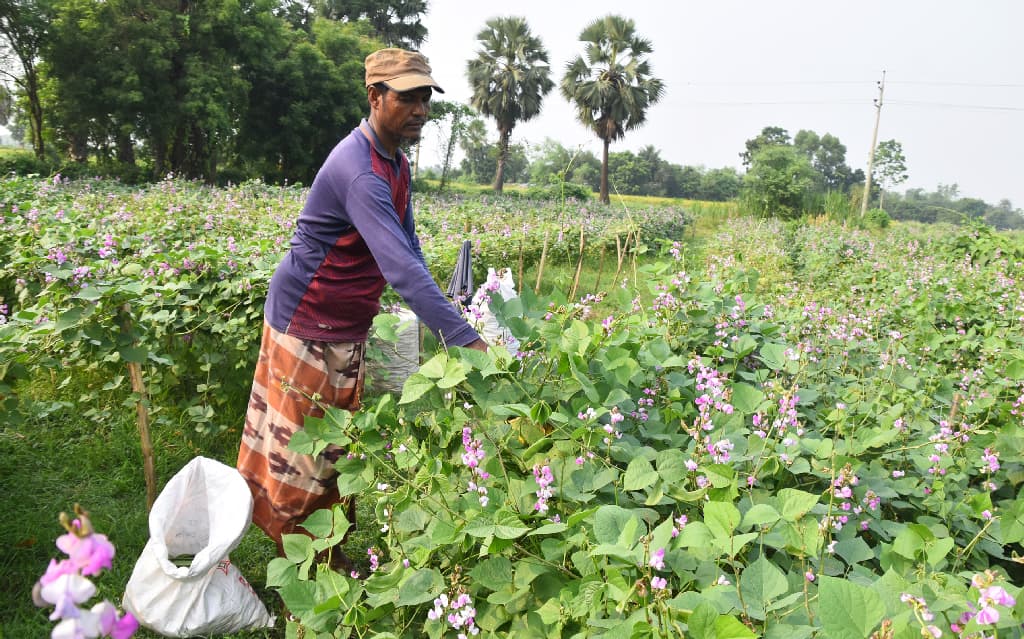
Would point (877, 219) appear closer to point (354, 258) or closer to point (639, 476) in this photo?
point (354, 258)

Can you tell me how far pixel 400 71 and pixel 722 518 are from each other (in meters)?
1.43

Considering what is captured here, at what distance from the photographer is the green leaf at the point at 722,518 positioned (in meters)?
1.01

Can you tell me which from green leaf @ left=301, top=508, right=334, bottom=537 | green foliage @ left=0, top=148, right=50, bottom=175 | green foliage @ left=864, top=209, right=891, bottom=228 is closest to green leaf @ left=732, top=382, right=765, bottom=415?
green leaf @ left=301, top=508, right=334, bottom=537

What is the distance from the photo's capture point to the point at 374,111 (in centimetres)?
190

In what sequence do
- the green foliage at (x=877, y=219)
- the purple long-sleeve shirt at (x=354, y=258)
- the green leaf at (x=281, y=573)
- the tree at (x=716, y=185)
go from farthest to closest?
the tree at (x=716, y=185) < the green foliage at (x=877, y=219) < the purple long-sleeve shirt at (x=354, y=258) < the green leaf at (x=281, y=573)

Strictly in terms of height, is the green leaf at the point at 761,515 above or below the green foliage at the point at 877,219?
below

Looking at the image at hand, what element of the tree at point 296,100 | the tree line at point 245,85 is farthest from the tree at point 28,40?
the tree at point 296,100

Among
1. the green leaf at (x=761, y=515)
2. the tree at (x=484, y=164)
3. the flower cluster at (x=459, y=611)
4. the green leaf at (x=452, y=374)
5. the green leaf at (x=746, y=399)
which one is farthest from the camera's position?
the tree at (x=484, y=164)

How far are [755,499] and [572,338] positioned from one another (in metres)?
0.54

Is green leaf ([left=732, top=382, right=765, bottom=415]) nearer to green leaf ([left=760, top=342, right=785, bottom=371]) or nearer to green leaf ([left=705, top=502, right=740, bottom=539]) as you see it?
green leaf ([left=760, top=342, right=785, bottom=371])

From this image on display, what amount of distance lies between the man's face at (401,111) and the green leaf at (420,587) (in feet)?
4.01

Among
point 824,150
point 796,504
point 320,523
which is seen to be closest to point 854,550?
point 796,504

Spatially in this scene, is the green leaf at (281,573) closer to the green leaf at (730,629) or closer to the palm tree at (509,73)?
the green leaf at (730,629)

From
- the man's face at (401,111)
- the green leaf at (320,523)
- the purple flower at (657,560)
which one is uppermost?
the man's face at (401,111)
